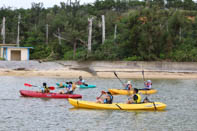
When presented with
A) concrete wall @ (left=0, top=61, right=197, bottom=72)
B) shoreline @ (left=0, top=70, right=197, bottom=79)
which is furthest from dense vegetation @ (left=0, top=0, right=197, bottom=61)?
shoreline @ (left=0, top=70, right=197, bottom=79)

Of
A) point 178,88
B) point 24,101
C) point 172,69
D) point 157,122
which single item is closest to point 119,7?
point 172,69

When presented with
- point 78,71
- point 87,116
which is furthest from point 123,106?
point 78,71

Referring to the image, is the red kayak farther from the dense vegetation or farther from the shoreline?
the dense vegetation

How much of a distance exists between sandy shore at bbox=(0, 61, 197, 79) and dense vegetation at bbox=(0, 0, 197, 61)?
213 centimetres

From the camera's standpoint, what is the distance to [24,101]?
80.8 feet

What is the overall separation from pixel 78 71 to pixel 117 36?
408 inches

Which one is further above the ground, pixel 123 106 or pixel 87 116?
pixel 123 106

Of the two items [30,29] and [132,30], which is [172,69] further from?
[30,29]

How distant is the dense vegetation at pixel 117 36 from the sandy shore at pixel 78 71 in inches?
84.0

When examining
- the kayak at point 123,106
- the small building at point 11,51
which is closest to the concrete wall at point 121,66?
the small building at point 11,51

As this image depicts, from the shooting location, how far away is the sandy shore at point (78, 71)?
41.5 meters

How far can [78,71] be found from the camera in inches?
1679

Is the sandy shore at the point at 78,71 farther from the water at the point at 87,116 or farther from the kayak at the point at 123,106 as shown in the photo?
the kayak at the point at 123,106

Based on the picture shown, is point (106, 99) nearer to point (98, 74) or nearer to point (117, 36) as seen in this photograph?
point (98, 74)
